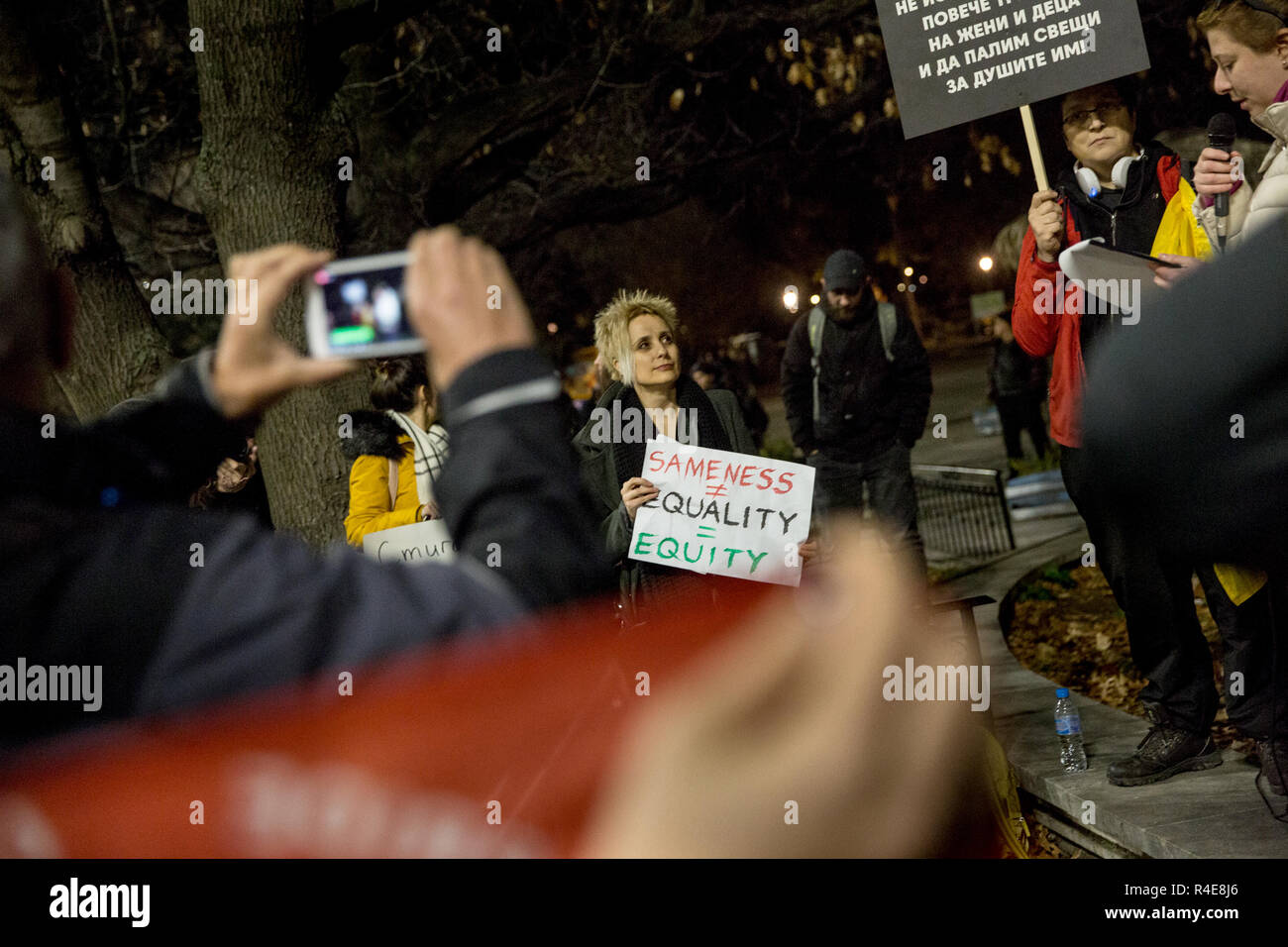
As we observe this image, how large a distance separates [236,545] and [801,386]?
6261 mm

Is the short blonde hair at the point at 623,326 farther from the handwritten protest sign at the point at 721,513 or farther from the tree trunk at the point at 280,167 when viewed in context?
the tree trunk at the point at 280,167

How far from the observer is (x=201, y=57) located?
20.8 feet

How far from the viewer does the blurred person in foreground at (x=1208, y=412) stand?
2.94ft

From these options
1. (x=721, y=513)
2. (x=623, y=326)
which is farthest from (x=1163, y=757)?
(x=623, y=326)

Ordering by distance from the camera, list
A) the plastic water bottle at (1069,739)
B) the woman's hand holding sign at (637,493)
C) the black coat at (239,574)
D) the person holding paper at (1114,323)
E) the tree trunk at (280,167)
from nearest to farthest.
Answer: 1. the black coat at (239,574)
2. the person holding paper at (1114,323)
3. the plastic water bottle at (1069,739)
4. the woman's hand holding sign at (637,493)
5. the tree trunk at (280,167)

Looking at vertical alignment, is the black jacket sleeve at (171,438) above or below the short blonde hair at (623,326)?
below

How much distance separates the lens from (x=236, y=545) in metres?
1.27

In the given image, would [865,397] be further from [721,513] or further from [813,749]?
[813,749]

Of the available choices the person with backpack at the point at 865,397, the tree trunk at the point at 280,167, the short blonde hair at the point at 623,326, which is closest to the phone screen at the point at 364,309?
the short blonde hair at the point at 623,326

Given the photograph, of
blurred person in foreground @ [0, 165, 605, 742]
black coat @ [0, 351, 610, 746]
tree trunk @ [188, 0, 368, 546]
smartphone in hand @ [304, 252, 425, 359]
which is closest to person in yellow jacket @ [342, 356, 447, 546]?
tree trunk @ [188, 0, 368, 546]

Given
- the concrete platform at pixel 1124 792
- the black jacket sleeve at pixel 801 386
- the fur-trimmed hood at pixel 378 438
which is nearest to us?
the concrete platform at pixel 1124 792

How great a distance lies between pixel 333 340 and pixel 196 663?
736mm

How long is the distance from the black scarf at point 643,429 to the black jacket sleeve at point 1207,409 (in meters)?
4.40
